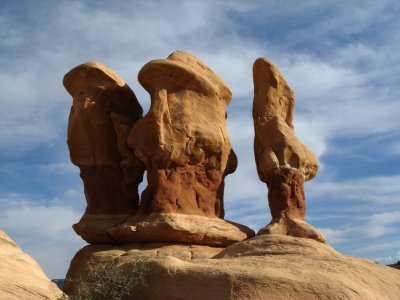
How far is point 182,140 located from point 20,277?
661 cm

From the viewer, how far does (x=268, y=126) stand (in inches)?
641

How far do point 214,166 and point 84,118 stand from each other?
3.33m

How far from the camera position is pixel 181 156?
49.4 feet

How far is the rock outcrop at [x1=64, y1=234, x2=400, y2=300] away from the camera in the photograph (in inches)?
362

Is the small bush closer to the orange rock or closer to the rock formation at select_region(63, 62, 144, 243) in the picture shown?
the orange rock

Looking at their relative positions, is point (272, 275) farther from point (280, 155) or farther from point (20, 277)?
point (280, 155)

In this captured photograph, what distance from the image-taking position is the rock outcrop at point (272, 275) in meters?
9.19

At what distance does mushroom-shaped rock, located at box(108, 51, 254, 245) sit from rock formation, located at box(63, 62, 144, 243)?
677 millimetres

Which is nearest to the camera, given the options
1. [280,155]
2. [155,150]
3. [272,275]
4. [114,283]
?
[272,275]

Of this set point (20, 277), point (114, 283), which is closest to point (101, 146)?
point (114, 283)

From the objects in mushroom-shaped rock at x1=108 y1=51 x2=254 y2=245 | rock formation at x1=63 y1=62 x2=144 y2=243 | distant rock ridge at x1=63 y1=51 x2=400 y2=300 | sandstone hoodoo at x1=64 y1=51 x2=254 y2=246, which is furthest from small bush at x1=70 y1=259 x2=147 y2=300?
rock formation at x1=63 y1=62 x2=144 y2=243

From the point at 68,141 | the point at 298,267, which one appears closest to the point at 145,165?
the point at 68,141

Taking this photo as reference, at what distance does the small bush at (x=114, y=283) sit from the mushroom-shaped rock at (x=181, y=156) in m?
3.34

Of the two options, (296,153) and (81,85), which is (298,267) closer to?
(296,153)
